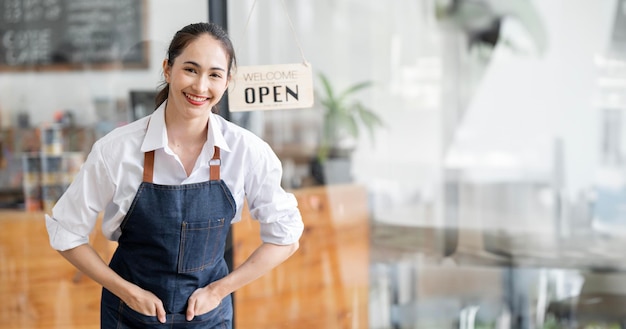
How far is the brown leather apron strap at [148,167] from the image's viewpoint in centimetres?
141

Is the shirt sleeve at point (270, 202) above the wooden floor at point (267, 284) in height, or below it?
above

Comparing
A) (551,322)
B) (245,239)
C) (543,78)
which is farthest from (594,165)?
(245,239)

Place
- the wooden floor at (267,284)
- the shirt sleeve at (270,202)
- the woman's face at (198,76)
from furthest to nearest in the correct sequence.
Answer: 1. the wooden floor at (267,284)
2. the shirt sleeve at (270,202)
3. the woman's face at (198,76)

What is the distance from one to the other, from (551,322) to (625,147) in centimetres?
67

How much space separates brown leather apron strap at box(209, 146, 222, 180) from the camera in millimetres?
1441

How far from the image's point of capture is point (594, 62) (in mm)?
2707

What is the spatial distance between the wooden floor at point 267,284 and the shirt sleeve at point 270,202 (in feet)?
2.95

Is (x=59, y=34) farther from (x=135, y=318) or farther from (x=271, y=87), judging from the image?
(x=135, y=318)

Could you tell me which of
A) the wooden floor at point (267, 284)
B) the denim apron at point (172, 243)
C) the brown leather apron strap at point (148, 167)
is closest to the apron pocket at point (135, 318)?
the denim apron at point (172, 243)

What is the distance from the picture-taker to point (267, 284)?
2428mm

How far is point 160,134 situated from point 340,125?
4.62ft

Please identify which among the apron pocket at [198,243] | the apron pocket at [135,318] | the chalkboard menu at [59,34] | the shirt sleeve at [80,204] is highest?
the chalkboard menu at [59,34]

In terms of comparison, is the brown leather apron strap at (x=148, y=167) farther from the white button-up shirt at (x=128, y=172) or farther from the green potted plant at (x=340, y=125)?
the green potted plant at (x=340, y=125)

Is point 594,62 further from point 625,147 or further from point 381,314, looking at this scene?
point 381,314
